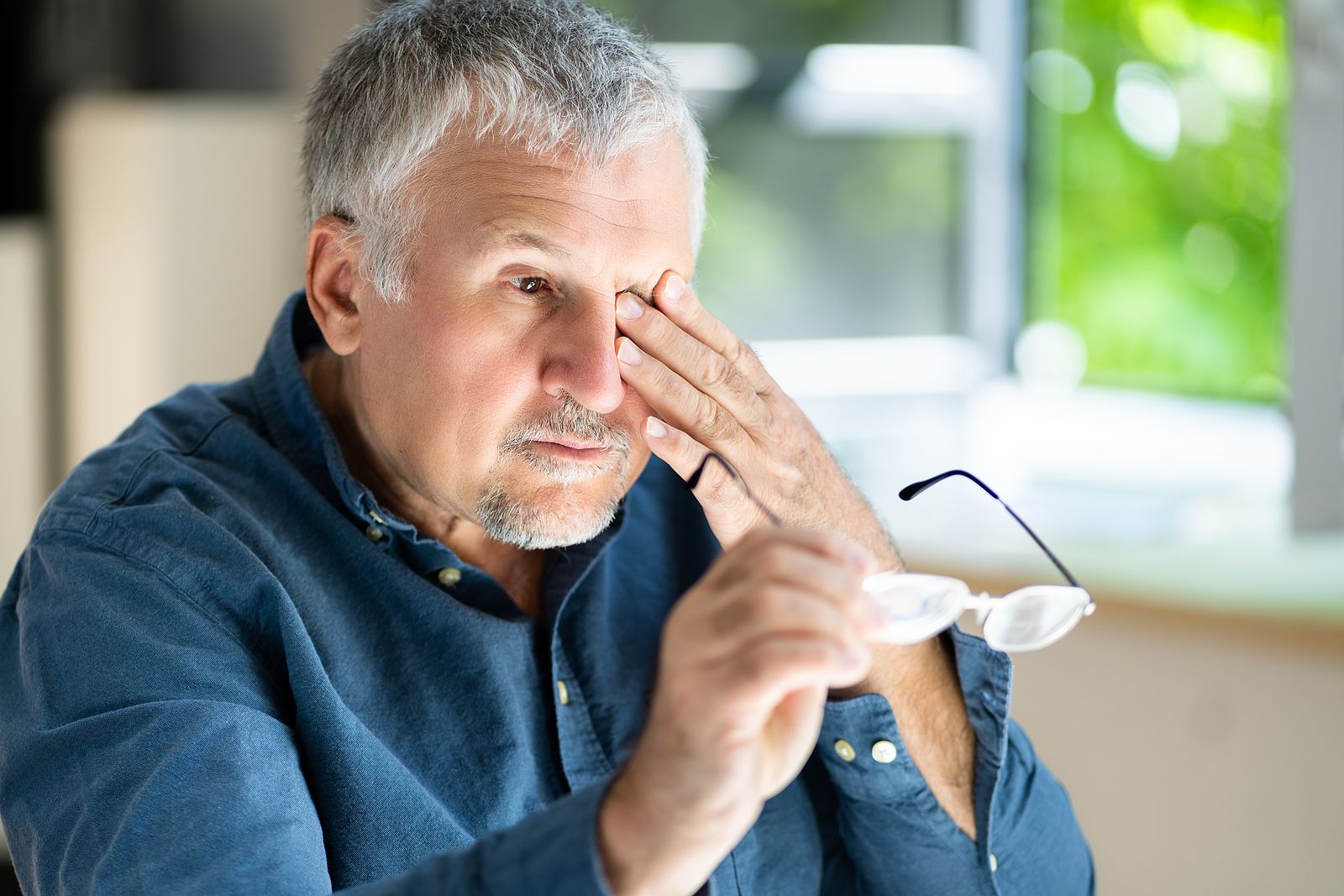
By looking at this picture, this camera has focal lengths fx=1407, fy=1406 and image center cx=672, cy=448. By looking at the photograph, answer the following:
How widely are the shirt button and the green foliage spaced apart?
143cm

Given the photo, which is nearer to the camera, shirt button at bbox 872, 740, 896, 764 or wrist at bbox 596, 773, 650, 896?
wrist at bbox 596, 773, 650, 896

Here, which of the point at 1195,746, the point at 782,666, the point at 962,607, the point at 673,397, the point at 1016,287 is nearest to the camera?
the point at 782,666

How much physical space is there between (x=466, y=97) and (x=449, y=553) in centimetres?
40

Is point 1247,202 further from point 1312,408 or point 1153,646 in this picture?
point 1153,646

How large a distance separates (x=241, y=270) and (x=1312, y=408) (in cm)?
224

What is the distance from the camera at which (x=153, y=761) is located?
3.19 feet

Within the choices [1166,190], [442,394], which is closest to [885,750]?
[442,394]

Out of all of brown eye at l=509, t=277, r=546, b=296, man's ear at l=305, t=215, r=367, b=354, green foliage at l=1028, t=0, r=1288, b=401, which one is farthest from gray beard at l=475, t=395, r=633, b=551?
green foliage at l=1028, t=0, r=1288, b=401

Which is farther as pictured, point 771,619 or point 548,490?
point 548,490

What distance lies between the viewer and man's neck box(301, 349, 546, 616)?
1.35m

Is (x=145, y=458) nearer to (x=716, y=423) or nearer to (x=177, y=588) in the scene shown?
(x=177, y=588)

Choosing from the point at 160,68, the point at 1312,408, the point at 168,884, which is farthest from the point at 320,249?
the point at 160,68

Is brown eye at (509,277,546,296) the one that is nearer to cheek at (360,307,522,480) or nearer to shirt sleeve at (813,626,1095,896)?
cheek at (360,307,522,480)

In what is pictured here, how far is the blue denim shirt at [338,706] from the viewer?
0.96m
